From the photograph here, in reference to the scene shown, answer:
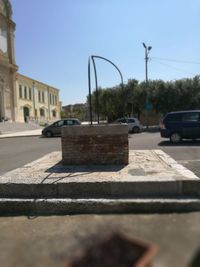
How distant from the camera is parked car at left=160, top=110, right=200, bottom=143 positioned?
16172 millimetres

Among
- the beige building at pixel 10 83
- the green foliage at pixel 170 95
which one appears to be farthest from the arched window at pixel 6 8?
the green foliage at pixel 170 95

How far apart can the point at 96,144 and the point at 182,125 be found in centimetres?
973

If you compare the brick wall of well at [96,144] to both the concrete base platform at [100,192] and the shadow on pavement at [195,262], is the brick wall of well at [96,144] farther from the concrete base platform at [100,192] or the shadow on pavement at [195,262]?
the shadow on pavement at [195,262]

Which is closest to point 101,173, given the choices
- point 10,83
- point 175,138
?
point 175,138

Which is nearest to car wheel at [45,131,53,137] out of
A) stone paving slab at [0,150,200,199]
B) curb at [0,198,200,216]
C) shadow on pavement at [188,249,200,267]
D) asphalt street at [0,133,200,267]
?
stone paving slab at [0,150,200,199]

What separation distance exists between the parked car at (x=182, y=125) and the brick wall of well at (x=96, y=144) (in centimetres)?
937

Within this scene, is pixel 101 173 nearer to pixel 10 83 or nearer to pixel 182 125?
pixel 182 125

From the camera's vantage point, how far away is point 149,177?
5.96 meters

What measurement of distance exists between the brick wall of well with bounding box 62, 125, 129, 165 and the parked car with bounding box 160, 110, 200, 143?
30.8 feet

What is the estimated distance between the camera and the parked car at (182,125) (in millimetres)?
16172

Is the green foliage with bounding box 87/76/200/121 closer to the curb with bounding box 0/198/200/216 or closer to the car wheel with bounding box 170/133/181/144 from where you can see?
the car wheel with bounding box 170/133/181/144

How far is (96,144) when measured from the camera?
25.1ft

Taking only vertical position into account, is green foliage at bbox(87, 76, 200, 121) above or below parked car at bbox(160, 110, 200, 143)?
above

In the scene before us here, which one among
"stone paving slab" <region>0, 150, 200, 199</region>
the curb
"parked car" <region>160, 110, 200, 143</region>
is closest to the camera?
the curb
